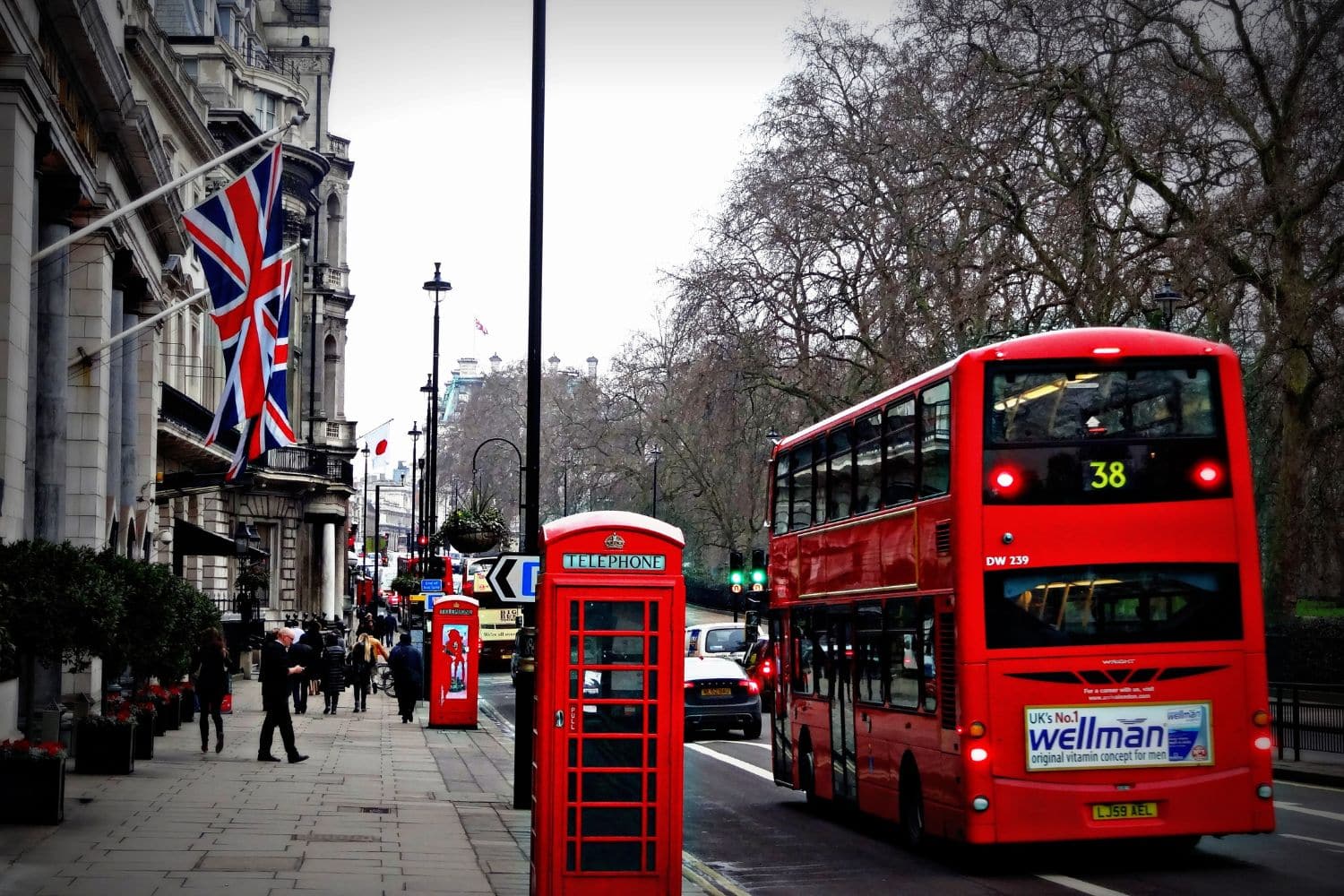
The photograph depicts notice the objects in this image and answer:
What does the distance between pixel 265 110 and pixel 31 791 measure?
181 feet

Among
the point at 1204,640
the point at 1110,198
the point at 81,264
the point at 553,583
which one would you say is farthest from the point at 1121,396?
the point at 1110,198

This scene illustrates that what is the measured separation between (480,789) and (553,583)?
33.6 feet

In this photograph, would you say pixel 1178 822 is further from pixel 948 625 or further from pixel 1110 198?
pixel 1110 198

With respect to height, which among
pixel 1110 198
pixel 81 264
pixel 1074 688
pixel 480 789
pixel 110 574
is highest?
pixel 1110 198

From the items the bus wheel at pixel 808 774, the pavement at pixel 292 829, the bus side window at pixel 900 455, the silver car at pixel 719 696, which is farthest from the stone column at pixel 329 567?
the bus side window at pixel 900 455

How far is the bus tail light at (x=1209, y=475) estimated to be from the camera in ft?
46.1

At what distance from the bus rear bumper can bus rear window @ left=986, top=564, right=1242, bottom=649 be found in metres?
1.12

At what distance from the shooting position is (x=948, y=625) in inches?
555

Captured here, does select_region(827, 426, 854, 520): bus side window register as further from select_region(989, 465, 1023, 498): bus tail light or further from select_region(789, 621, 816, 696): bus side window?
select_region(989, 465, 1023, 498): bus tail light

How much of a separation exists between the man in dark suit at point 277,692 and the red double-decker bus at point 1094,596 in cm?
1107

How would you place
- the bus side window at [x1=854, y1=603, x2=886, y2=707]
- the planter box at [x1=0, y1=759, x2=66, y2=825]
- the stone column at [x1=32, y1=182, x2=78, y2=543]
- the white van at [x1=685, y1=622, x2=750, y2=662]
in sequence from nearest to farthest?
the planter box at [x1=0, y1=759, x2=66, y2=825] → the bus side window at [x1=854, y1=603, x2=886, y2=707] → the stone column at [x1=32, y1=182, x2=78, y2=543] → the white van at [x1=685, y1=622, x2=750, y2=662]

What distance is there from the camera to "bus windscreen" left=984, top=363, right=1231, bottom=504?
13953 mm

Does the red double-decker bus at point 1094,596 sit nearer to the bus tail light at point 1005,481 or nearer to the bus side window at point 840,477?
the bus tail light at point 1005,481

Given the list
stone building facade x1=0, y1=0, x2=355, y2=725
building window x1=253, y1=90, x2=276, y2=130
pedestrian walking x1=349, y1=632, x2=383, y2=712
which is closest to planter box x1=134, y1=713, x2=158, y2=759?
stone building facade x1=0, y1=0, x2=355, y2=725
